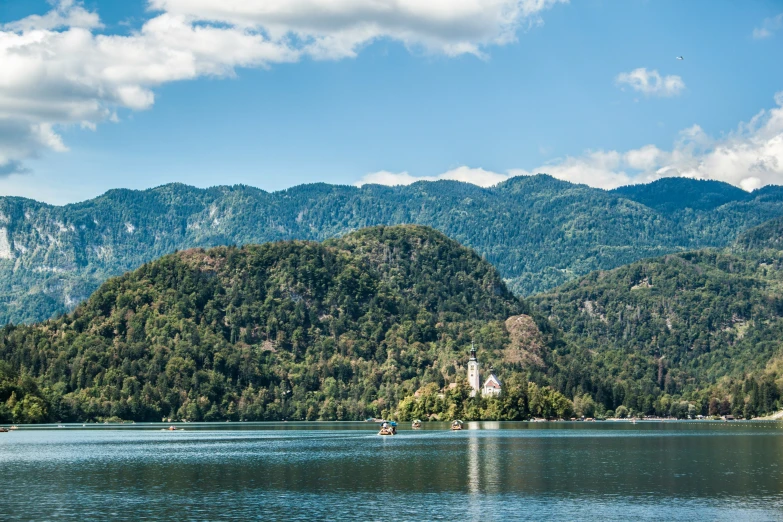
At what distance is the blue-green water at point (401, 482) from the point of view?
83875mm

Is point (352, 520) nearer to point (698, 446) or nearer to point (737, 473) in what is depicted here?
point (737, 473)

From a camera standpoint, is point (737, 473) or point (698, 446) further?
point (698, 446)

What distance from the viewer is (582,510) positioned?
8412 cm

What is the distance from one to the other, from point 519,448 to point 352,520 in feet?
265

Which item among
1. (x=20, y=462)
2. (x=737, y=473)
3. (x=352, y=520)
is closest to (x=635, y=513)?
(x=352, y=520)

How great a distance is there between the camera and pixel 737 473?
4434 inches

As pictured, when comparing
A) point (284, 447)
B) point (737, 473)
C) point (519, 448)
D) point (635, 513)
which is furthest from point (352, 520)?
point (284, 447)

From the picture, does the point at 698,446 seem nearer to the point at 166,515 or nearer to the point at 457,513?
the point at 457,513

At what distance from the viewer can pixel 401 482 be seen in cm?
10494

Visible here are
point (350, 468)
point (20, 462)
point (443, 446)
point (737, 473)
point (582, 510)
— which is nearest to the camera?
point (582, 510)

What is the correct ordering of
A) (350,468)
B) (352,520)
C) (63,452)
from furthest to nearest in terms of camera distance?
1. (63,452)
2. (350,468)
3. (352,520)

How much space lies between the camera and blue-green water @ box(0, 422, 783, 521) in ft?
275

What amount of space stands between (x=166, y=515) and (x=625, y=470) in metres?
57.0

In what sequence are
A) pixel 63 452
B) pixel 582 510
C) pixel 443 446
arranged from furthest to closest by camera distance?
pixel 443 446 → pixel 63 452 → pixel 582 510
